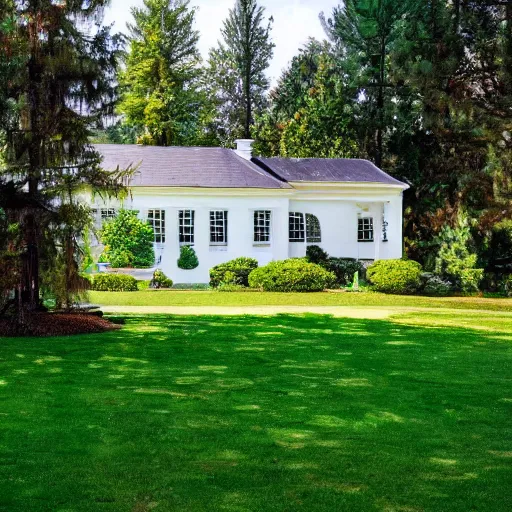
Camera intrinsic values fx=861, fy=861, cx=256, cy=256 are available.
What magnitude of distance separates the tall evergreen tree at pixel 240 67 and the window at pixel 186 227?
21.0 metres

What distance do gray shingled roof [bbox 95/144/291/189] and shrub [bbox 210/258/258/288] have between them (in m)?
2.95

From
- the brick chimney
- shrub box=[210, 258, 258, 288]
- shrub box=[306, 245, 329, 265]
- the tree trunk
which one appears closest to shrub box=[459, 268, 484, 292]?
shrub box=[306, 245, 329, 265]

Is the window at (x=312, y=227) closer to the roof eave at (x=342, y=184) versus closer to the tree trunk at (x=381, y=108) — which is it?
the roof eave at (x=342, y=184)

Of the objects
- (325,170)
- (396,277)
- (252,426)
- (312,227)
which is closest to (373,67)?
(325,170)

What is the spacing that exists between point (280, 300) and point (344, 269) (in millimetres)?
7074

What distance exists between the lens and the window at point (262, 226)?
31984 mm

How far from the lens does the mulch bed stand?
53.1ft

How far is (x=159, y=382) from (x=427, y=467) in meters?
4.84

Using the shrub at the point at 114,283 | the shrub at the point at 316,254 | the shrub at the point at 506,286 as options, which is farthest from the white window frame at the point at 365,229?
the shrub at the point at 114,283

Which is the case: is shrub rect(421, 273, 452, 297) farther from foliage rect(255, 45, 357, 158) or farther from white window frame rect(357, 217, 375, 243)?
foliage rect(255, 45, 357, 158)

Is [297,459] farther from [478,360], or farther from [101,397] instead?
[478,360]

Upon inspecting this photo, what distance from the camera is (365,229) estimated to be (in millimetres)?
34906

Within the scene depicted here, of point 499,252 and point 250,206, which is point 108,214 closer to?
point 250,206

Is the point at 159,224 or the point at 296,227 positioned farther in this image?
the point at 296,227
